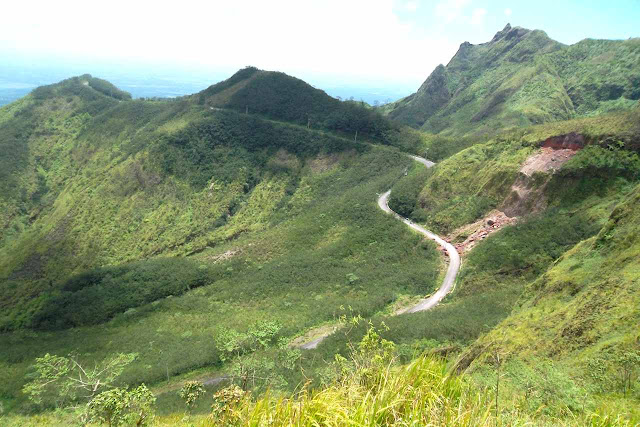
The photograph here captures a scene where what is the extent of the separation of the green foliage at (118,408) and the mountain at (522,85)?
343ft

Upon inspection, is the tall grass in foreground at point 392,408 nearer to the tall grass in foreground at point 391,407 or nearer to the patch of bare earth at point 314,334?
the tall grass in foreground at point 391,407

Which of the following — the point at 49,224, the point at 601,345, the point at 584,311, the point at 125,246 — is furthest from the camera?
the point at 49,224

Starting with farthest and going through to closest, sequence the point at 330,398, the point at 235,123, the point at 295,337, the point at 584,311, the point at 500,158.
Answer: the point at 235,123 → the point at 500,158 → the point at 295,337 → the point at 584,311 → the point at 330,398

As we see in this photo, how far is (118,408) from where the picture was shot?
41.3 feet

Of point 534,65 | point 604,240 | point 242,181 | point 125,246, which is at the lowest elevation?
point 125,246

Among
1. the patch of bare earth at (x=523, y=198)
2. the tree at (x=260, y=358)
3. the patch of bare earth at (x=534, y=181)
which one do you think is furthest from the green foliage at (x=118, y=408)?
the patch of bare earth at (x=534, y=181)

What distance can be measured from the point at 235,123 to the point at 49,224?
4644 centimetres

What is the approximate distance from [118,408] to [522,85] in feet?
466

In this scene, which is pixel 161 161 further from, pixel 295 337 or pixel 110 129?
pixel 295 337

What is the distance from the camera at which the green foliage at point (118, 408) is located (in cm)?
1259

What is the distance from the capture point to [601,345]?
561 inches

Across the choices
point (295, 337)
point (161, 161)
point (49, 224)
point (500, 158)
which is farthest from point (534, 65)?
point (49, 224)

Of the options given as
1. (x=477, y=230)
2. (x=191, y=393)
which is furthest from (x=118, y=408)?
(x=477, y=230)

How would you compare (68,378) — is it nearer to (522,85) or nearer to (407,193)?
(407,193)
